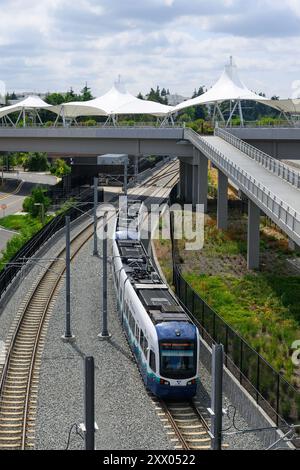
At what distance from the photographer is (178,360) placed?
25.9 m

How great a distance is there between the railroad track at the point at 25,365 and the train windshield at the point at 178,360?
4.62 m

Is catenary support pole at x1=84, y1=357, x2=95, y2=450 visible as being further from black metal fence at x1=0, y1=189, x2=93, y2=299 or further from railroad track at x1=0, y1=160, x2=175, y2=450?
black metal fence at x1=0, y1=189, x2=93, y2=299

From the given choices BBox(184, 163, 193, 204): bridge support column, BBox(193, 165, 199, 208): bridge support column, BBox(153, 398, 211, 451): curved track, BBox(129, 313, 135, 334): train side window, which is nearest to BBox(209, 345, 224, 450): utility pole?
BBox(153, 398, 211, 451): curved track

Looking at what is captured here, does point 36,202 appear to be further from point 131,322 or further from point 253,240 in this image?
point 131,322

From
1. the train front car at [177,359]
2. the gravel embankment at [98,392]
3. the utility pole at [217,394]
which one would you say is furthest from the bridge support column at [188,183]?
the utility pole at [217,394]

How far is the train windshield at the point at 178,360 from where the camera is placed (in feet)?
A: 84.5

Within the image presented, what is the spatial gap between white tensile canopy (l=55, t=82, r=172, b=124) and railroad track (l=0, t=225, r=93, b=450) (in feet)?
187

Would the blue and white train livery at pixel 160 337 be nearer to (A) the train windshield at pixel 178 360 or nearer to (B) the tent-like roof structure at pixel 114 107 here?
(A) the train windshield at pixel 178 360

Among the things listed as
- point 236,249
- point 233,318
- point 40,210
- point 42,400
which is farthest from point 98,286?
point 40,210

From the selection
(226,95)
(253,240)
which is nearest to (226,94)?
(226,95)

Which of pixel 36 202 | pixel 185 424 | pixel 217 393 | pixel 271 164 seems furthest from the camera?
pixel 36 202

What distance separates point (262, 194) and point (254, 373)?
46.0 feet

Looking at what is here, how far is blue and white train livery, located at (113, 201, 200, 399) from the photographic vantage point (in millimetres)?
25781

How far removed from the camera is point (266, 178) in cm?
4594
